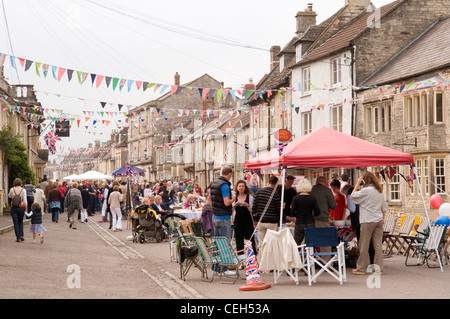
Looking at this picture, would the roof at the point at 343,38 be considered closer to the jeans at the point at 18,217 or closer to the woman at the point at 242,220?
the jeans at the point at 18,217

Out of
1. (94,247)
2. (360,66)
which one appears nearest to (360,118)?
(360,66)

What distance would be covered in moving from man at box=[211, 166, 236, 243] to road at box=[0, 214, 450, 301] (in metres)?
1.02

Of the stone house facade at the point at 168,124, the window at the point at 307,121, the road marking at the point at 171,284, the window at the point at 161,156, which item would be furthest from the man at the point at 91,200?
the window at the point at 161,156

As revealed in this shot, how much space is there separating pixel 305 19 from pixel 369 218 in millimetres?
30989

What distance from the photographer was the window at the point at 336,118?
3181 cm

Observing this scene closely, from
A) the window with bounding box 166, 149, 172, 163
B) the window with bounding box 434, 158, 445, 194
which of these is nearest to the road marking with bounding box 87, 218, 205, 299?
the window with bounding box 434, 158, 445, 194

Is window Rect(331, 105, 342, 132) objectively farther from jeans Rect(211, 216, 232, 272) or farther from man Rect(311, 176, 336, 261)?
jeans Rect(211, 216, 232, 272)

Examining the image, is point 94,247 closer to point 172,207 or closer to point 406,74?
point 172,207

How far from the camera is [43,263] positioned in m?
14.4

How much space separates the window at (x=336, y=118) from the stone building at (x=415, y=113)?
6.45 feet

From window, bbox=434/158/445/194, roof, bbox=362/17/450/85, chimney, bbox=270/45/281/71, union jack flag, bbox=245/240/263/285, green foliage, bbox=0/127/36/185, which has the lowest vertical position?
union jack flag, bbox=245/240/263/285

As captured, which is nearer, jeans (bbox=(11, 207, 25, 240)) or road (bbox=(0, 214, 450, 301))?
road (bbox=(0, 214, 450, 301))

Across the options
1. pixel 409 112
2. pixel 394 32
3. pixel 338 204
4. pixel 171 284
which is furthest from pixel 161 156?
pixel 171 284

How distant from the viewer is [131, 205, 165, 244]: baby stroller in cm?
2000
